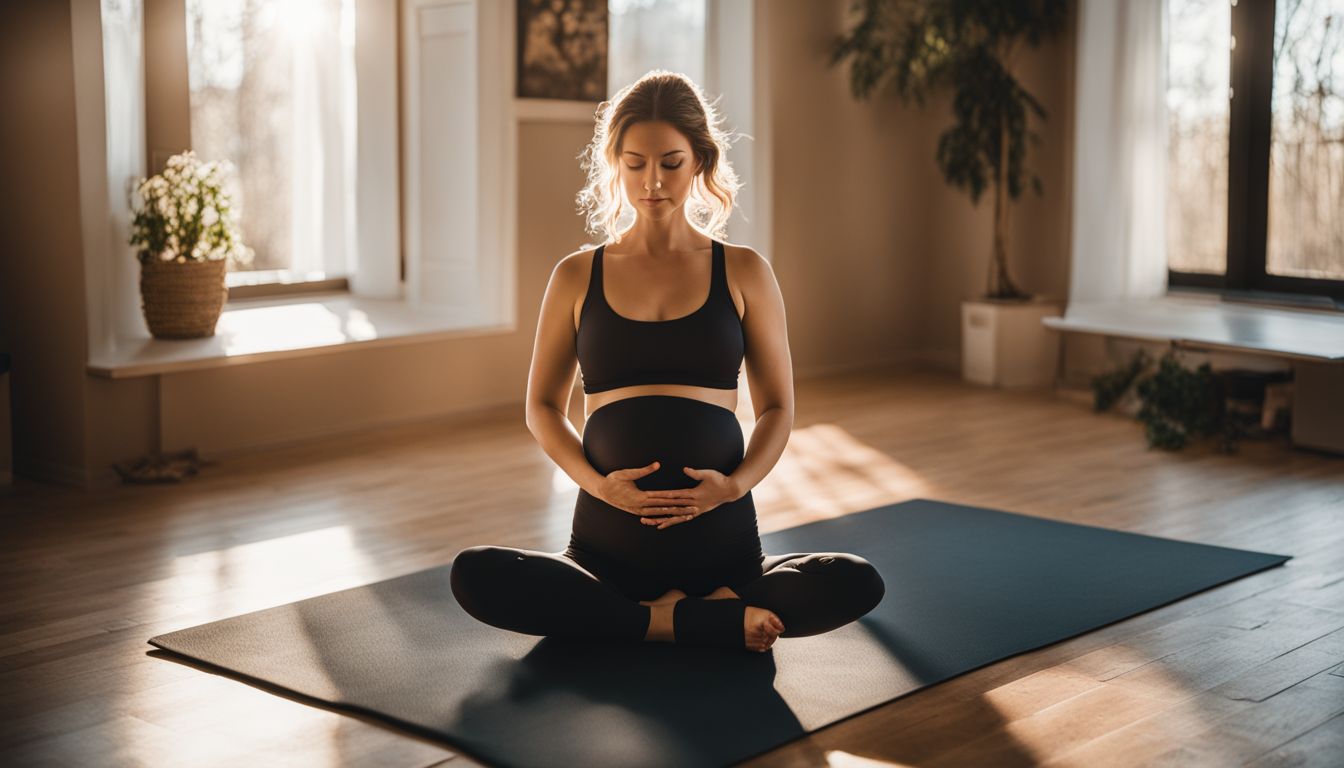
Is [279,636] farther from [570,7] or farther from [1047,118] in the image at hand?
[1047,118]

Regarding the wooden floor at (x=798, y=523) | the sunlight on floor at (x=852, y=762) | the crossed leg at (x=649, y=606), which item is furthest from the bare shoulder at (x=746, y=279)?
the sunlight on floor at (x=852, y=762)

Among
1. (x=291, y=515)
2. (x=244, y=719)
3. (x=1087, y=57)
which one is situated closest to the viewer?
(x=244, y=719)

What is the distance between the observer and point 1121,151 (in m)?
6.10

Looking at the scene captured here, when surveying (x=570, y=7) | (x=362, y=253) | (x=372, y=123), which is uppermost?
(x=570, y=7)

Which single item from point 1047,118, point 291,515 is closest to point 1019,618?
point 291,515

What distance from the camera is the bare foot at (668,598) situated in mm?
2754

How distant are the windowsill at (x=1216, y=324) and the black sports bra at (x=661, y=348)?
8.81 ft

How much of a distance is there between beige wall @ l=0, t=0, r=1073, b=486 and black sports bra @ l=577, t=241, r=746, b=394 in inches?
89.1

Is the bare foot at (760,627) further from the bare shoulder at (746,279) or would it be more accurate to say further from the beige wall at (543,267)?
the beige wall at (543,267)

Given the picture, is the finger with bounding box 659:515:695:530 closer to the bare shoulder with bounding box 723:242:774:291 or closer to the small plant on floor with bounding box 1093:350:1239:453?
the bare shoulder with bounding box 723:242:774:291

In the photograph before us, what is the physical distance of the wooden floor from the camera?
237cm

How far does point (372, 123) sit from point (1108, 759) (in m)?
4.35

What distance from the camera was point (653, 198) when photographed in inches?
109

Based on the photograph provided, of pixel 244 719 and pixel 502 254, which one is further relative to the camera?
pixel 502 254
